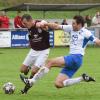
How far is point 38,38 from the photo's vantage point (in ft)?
49.3

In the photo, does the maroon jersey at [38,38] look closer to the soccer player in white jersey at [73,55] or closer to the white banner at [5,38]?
the soccer player in white jersey at [73,55]

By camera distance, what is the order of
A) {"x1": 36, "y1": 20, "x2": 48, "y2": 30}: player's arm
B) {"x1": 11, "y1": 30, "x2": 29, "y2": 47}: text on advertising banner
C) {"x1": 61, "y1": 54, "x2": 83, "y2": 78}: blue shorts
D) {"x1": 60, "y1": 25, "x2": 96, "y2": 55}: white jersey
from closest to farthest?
{"x1": 61, "y1": 54, "x2": 83, "y2": 78}: blue shorts < {"x1": 60, "y1": 25, "x2": 96, "y2": 55}: white jersey < {"x1": 36, "y1": 20, "x2": 48, "y2": 30}: player's arm < {"x1": 11, "y1": 30, "x2": 29, "y2": 47}: text on advertising banner

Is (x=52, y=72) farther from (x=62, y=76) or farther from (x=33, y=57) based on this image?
(x=62, y=76)

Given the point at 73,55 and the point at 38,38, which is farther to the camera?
the point at 38,38

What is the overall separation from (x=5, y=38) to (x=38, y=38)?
15.8 meters

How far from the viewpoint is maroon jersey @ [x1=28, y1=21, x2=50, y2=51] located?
48.9 feet

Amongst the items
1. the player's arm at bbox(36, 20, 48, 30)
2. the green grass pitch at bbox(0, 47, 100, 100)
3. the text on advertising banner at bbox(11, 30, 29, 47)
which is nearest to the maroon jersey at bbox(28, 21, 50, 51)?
the player's arm at bbox(36, 20, 48, 30)

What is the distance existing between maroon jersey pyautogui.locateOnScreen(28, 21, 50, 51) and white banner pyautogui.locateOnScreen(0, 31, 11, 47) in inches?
606

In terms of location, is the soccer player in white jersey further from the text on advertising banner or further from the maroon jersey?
the text on advertising banner

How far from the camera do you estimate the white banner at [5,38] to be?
100 ft

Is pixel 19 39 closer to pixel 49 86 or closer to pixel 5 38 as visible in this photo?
pixel 5 38

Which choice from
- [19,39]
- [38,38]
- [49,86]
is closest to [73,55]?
[38,38]

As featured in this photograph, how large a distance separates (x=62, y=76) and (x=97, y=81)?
10.9 feet

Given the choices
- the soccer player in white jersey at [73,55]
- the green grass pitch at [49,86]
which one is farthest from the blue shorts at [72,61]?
the green grass pitch at [49,86]
